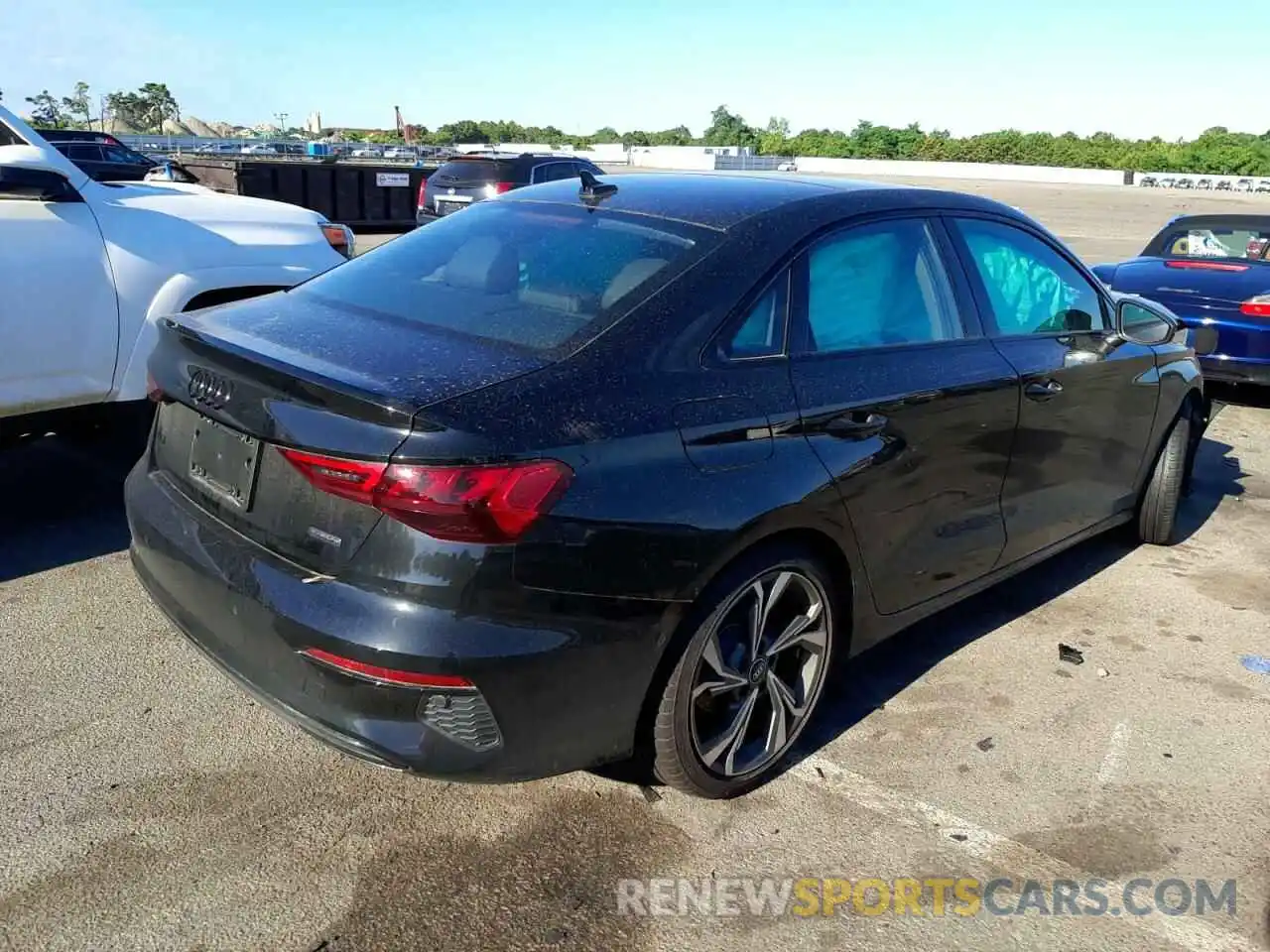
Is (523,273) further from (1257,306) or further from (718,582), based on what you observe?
(1257,306)

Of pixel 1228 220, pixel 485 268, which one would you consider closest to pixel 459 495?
pixel 485 268

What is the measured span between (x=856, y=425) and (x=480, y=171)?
45.9 ft

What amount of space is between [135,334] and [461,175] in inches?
474

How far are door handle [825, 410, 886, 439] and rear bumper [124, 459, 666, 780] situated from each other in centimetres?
81

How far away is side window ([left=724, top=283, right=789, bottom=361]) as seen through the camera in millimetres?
2804

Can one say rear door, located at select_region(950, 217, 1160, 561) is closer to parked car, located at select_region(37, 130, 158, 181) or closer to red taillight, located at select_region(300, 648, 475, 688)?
red taillight, located at select_region(300, 648, 475, 688)

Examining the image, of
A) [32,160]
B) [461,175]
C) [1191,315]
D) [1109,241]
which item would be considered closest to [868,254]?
[32,160]

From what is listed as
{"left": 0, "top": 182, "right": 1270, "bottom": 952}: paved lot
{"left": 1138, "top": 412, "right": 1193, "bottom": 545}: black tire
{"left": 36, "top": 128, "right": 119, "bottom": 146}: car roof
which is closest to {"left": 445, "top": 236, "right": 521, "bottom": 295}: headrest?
{"left": 0, "top": 182, "right": 1270, "bottom": 952}: paved lot

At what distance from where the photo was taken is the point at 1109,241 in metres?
22.0

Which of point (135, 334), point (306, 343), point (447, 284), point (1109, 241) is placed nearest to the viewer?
point (306, 343)

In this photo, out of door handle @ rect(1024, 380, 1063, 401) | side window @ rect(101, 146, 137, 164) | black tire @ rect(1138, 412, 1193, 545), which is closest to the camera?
door handle @ rect(1024, 380, 1063, 401)

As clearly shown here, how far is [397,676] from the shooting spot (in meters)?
2.27

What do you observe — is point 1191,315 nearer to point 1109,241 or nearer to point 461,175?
point 461,175

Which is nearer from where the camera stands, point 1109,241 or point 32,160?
point 32,160
